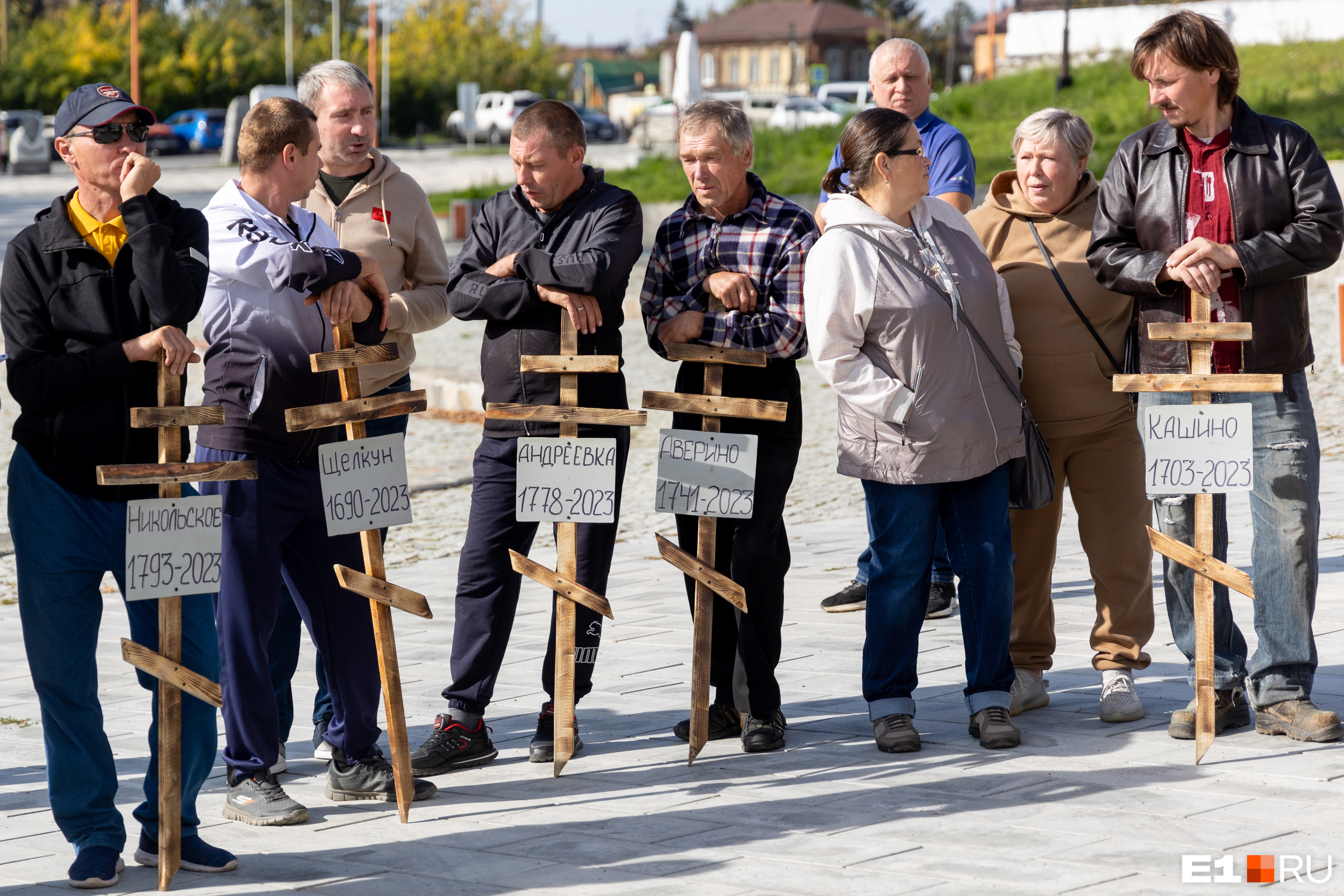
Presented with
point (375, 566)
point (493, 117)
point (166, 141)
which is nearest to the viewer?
point (375, 566)

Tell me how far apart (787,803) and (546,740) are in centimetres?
92

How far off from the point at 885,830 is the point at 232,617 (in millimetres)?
1875

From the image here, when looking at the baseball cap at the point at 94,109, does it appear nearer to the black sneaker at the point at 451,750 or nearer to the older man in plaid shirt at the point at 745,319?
the older man in plaid shirt at the point at 745,319

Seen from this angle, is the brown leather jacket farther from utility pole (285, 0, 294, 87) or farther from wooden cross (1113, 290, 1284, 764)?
utility pole (285, 0, 294, 87)

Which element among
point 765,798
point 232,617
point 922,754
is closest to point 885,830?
point 765,798

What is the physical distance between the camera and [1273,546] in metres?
5.04

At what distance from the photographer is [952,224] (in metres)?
5.21

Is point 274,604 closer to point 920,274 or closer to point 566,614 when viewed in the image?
point 566,614

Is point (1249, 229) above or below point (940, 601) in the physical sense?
above

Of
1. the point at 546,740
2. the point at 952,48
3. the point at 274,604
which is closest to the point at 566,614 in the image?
the point at 546,740

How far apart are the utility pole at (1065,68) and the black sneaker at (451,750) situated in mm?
27654

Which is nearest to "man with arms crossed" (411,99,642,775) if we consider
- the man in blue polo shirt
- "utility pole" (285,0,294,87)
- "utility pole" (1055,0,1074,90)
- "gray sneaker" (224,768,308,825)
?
Answer: "gray sneaker" (224,768,308,825)

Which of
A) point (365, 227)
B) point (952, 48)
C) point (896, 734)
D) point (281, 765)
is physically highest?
point (952, 48)

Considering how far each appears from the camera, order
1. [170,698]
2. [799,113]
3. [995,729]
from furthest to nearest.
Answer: [799,113]
[995,729]
[170,698]
